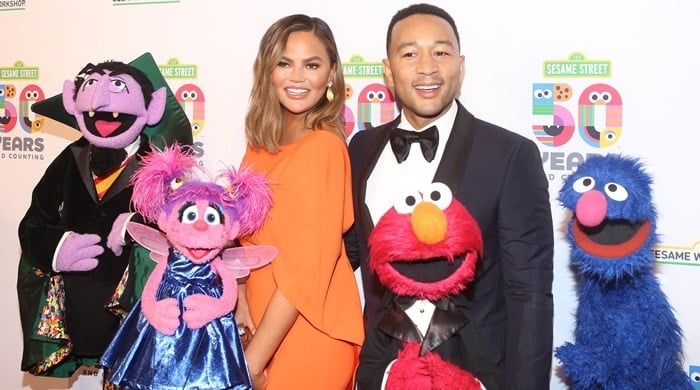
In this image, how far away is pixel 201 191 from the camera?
150 cm

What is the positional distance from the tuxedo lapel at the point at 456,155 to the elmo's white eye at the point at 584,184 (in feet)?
0.76

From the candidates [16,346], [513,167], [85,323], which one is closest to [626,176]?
[513,167]

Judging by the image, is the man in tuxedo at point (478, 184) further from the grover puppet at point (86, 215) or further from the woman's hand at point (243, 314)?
the grover puppet at point (86, 215)

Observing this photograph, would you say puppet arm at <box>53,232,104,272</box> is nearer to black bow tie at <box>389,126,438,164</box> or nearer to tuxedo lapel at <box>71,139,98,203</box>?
tuxedo lapel at <box>71,139,98,203</box>

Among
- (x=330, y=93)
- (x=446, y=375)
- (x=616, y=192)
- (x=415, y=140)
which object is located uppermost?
(x=330, y=93)

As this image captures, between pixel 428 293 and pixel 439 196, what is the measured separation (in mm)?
184

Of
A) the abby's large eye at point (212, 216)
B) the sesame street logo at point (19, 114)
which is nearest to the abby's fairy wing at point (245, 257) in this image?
the abby's large eye at point (212, 216)

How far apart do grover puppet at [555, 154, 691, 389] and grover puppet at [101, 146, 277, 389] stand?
0.66m

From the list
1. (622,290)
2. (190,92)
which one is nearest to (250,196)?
(622,290)

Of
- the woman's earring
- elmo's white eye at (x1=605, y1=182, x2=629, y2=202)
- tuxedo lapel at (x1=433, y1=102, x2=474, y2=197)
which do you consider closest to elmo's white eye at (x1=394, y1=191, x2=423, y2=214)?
tuxedo lapel at (x1=433, y1=102, x2=474, y2=197)

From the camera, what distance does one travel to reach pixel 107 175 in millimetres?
1830

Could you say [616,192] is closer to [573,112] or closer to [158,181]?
[573,112]

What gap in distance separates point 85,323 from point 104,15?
1.11 m

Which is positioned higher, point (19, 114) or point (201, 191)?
point (19, 114)
